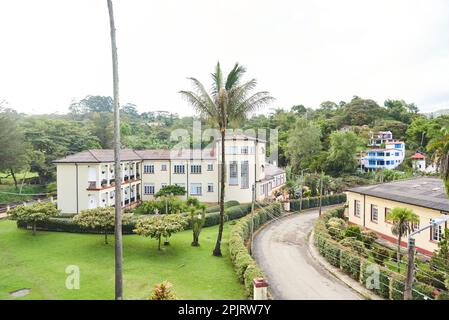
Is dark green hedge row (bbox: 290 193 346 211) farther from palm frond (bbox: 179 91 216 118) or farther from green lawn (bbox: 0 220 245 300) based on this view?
palm frond (bbox: 179 91 216 118)

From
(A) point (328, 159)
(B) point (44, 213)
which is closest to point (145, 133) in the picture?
(A) point (328, 159)

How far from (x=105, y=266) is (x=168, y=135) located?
185ft

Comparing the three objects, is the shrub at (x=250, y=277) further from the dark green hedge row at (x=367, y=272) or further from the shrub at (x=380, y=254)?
the shrub at (x=380, y=254)

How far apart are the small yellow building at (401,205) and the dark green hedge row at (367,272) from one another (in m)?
5.56

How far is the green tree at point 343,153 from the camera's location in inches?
2122

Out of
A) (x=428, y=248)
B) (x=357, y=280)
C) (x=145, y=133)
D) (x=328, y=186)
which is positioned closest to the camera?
(x=357, y=280)

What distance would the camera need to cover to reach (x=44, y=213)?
22.1 metres

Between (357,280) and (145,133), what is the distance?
6161 centimetres

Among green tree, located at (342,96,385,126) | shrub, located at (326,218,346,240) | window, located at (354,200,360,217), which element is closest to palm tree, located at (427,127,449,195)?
shrub, located at (326,218,346,240)

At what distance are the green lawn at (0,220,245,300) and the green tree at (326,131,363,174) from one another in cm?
3693

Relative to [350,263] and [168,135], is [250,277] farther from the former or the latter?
[168,135]

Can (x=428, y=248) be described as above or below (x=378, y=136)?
below

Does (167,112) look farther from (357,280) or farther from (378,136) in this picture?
(357,280)

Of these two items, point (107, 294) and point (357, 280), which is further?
point (357, 280)
